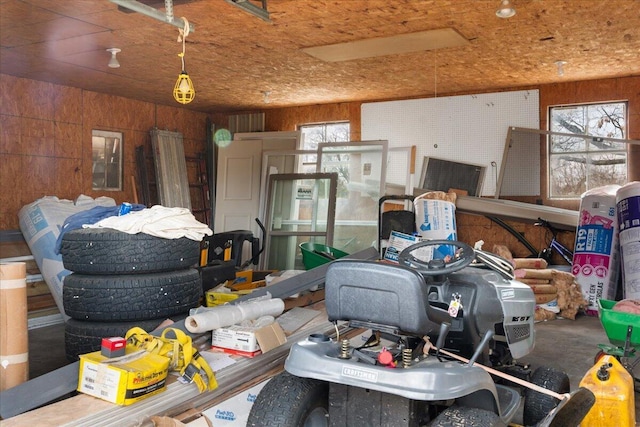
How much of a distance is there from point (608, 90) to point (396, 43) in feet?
9.84

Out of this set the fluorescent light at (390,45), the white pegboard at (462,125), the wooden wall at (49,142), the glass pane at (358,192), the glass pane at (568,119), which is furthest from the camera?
the glass pane at (358,192)

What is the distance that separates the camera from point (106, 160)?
300 inches

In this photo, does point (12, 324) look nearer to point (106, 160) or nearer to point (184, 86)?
point (184, 86)

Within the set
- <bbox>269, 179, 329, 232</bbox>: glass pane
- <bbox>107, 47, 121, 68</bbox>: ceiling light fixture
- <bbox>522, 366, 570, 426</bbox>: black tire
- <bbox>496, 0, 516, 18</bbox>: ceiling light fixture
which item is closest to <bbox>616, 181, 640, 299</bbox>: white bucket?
<bbox>496, 0, 516, 18</bbox>: ceiling light fixture

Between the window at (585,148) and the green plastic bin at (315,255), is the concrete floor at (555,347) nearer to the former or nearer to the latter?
the window at (585,148)

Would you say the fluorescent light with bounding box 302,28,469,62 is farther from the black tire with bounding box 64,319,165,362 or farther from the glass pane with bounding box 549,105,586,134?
the black tire with bounding box 64,319,165,362

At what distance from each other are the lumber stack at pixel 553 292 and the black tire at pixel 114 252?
4.06 m

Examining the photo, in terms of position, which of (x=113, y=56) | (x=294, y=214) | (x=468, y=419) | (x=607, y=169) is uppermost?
(x=113, y=56)

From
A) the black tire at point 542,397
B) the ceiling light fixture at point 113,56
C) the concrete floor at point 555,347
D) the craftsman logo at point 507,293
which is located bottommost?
the concrete floor at point 555,347

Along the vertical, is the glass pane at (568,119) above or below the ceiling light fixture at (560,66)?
below

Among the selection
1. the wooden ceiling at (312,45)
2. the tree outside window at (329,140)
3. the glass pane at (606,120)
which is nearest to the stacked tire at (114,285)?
the wooden ceiling at (312,45)

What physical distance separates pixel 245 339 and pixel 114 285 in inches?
28.4

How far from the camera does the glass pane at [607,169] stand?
20.9ft

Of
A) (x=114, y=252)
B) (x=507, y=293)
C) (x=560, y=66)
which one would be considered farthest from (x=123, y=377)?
(x=560, y=66)
